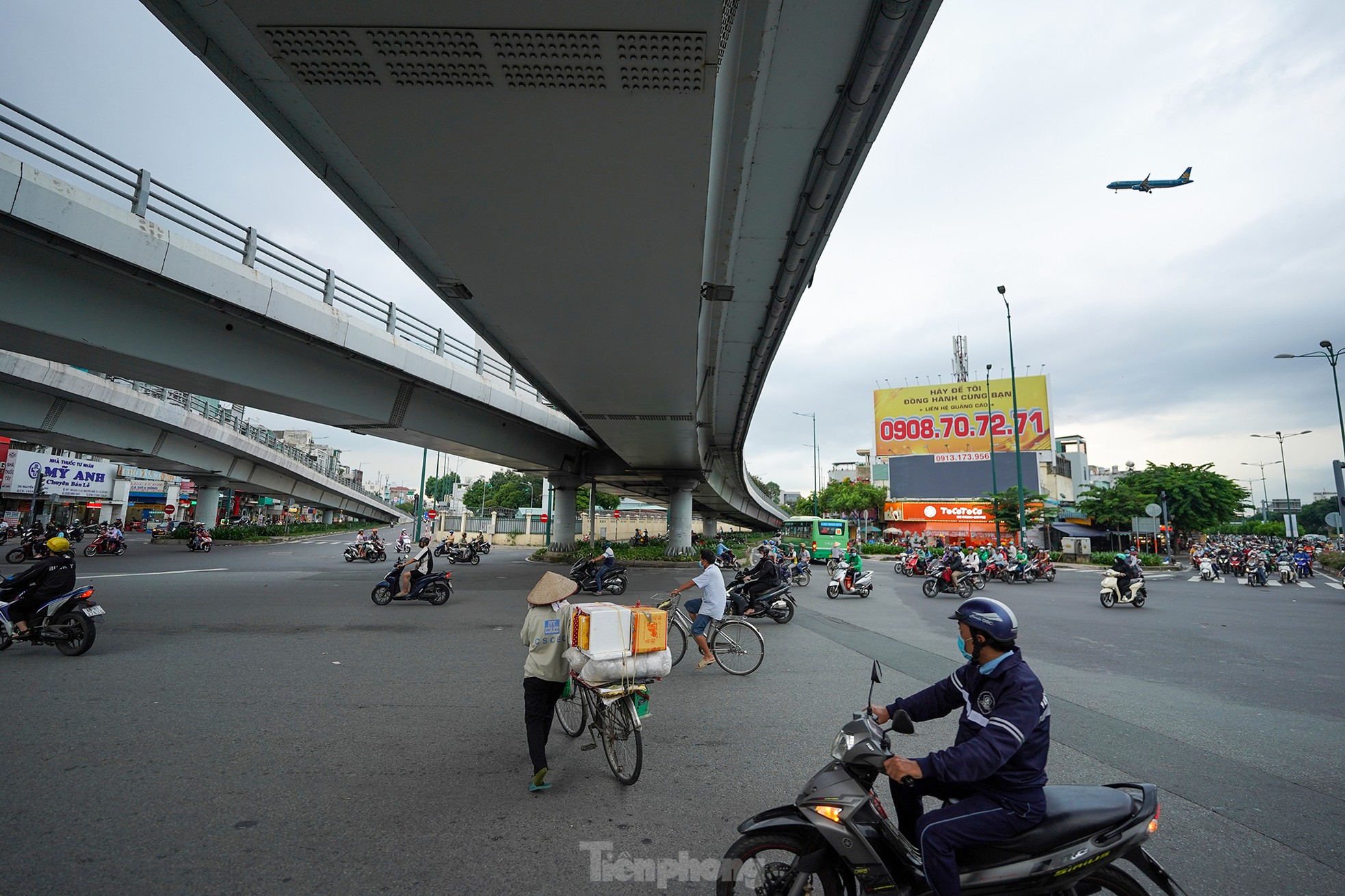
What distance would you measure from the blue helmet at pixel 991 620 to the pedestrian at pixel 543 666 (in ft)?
8.53

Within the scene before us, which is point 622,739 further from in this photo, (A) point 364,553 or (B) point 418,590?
(A) point 364,553

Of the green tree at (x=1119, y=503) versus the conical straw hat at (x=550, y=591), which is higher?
the green tree at (x=1119, y=503)

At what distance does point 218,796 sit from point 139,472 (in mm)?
80391

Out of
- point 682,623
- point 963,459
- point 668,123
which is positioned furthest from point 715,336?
point 963,459

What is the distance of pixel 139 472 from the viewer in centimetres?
6506

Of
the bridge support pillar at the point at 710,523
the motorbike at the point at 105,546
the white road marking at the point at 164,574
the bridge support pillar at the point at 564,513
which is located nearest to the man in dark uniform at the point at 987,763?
the white road marking at the point at 164,574

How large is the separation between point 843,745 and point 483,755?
3199mm

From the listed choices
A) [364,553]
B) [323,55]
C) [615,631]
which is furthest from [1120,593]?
[364,553]

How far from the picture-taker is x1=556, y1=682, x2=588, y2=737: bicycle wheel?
202 inches

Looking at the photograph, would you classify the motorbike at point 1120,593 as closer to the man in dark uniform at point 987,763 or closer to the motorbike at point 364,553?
the man in dark uniform at point 987,763

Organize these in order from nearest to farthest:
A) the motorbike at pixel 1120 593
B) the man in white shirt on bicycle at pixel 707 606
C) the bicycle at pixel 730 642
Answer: the bicycle at pixel 730 642
the man in white shirt on bicycle at pixel 707 606
the motorbike at pixel 1120 593

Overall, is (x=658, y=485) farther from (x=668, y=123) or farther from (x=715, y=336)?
(x=668, y=123)

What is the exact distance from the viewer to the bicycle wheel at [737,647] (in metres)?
7.77

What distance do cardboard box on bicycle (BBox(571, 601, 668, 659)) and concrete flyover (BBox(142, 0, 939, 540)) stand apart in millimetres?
4209
